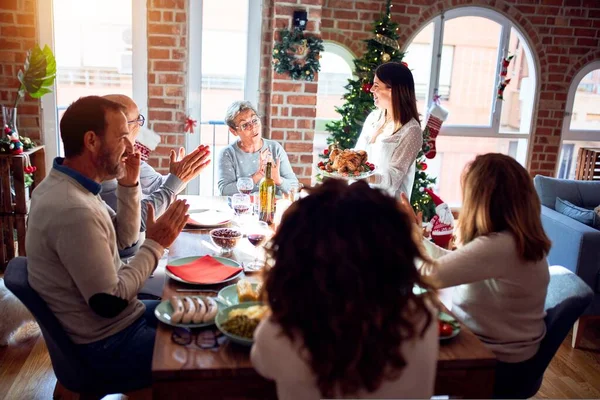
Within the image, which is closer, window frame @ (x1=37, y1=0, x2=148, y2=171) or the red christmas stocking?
window frame @ (x1=37, y1=0, x2=148, y2=171)

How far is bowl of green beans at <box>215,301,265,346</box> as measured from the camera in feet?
4.68

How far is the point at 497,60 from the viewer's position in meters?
5.46

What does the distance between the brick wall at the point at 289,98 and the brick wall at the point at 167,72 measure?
564mm

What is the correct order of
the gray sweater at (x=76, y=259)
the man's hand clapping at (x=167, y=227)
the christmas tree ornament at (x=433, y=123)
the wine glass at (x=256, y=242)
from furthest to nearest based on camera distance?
the christmas tree ornament at (x=433, y=123), the wine glass at (x=256, y=242), the man's hand clapping at (x=167, y=227), the gray sweater at (x=76, y=259)

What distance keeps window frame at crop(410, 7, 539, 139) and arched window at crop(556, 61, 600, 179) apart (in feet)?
1.86

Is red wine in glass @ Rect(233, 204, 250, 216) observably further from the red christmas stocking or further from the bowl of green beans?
the red christmas stocking

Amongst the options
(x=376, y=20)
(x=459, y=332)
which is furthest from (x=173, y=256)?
(x=376, y=20)

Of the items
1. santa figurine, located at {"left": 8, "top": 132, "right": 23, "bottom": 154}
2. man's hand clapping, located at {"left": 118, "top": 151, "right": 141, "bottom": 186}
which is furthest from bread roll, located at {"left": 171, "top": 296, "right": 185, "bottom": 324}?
santa figurine, located at {"left": 8, "top": 132, "right": 23, "bottom": 154}

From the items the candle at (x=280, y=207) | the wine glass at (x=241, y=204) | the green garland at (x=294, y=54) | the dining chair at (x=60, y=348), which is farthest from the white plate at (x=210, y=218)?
the green garland at (x=294, y=54)

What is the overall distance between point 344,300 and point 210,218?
5.13 feet

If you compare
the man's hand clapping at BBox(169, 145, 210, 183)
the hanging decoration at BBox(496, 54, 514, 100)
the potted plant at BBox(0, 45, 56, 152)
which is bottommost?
the man's hand clapping at BBox(169, 145, 210, 183)

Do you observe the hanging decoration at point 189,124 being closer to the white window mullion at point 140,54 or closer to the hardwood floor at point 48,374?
the white window mullion at point 140,54

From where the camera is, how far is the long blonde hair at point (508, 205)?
1.67 m

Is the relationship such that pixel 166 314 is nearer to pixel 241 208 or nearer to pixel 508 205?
pixel 241 208
